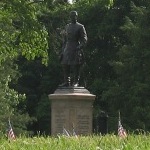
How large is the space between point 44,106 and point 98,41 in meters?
5.23

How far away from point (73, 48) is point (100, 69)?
20.8 m

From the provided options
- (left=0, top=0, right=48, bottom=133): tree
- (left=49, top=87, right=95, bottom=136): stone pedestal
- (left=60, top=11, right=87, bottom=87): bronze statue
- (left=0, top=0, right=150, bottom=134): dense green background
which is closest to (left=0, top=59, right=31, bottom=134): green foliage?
(left=0, top=0, right=150, bottom=134): dense green background

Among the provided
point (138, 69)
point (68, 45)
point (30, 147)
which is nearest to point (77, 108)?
point (68, 45)

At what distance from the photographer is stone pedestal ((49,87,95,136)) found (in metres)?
17.4

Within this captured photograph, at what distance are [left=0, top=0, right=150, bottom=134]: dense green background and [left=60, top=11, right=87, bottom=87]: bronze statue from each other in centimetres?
300

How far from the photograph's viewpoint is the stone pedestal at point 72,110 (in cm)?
1742

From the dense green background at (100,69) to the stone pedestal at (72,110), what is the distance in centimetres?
410

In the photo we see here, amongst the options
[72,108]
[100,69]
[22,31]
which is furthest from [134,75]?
[72,108]

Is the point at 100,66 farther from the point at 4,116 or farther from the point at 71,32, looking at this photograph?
the point at 71,32

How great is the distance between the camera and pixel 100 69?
39.3 metres

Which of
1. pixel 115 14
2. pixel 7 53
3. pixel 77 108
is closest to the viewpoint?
pixel 77 108

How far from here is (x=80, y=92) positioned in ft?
58.0

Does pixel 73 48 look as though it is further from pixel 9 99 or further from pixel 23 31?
pixel 9 99

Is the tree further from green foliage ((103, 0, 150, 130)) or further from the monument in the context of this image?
green foliage ((103, 0, 150, 130))
